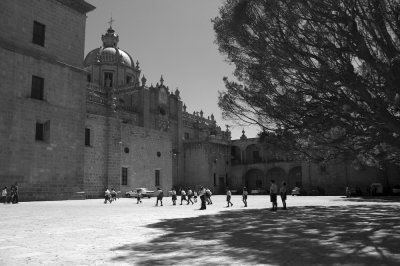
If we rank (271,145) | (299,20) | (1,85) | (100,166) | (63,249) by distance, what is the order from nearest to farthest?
1. (63,249)
2. (299,20)
3. (271,145)
4. (1,85)
5. (100,166)

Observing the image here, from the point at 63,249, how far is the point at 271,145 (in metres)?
10.2

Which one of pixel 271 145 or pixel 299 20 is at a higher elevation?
pixel 299 20

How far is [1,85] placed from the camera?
823 inches

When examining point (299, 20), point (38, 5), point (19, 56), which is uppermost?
point (38, 5)

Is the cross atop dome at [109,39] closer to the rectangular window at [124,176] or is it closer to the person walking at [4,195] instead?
the rectangular window at [124,176]

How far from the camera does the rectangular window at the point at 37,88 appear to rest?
22.7 metres

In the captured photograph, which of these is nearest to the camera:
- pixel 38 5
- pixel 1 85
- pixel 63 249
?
pixel 63 249

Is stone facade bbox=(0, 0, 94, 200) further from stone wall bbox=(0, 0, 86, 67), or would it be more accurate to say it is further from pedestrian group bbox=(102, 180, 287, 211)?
pedestrian group bbox=(102, 180, 287, 211)

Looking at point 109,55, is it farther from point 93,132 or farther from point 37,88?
point 37,88

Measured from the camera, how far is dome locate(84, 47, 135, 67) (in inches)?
2029

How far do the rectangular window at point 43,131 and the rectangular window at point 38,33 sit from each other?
490 centimetres

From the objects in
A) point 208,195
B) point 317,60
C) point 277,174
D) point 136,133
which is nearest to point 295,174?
point 277,174

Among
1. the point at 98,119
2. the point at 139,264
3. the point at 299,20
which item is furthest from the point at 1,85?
the point at 139,264

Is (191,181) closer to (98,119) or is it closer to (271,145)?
(98,119)
